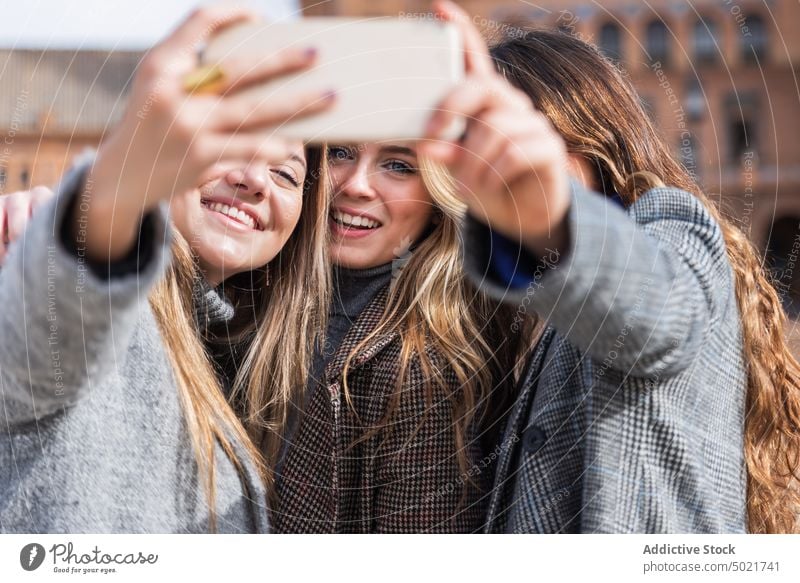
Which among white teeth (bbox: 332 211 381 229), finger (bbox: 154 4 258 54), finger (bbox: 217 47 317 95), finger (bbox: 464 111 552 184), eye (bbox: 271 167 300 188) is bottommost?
white teeth (bbox: 332 211 381 229)

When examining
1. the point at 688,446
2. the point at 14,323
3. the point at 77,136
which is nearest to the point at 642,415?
the point at 688,446

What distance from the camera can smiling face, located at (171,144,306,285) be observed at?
0.68m

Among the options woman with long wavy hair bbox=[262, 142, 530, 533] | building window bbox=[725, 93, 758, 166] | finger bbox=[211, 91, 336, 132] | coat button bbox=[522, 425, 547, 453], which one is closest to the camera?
finger bbox=[211, 91, 336, 132]

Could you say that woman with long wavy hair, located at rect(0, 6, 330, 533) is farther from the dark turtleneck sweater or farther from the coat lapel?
the coat lapel

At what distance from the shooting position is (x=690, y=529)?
0.55 m

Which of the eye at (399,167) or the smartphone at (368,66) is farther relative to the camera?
the eye at (399,167)

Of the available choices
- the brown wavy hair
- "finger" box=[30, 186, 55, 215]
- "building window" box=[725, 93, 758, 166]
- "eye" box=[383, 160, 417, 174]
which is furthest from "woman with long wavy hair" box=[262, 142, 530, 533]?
"building window" box=[725, 93, 758, 166]

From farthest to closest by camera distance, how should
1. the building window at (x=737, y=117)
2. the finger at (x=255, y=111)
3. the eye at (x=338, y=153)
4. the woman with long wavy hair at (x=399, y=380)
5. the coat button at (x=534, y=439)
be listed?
the building window at (x=737, y=117) → the eye at (x=338, y=153) → the woman with long wavy hair at (x=399, y=380) → the coat button at (x=534, y=439) → the finger at (x=255, y=111)

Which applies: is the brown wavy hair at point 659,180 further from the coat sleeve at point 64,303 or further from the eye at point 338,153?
the coat sleeve at point 64,303

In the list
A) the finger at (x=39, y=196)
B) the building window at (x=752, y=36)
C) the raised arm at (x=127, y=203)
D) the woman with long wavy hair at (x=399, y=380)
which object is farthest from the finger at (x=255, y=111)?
the building window at (x=752, y=36)

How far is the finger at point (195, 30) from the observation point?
0.36 metres

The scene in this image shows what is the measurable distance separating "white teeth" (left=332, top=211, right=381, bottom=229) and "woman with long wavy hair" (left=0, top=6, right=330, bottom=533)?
0.05 ft

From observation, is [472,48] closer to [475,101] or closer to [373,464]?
[475,101]

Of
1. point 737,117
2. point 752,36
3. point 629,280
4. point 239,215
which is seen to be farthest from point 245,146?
point 737,117
